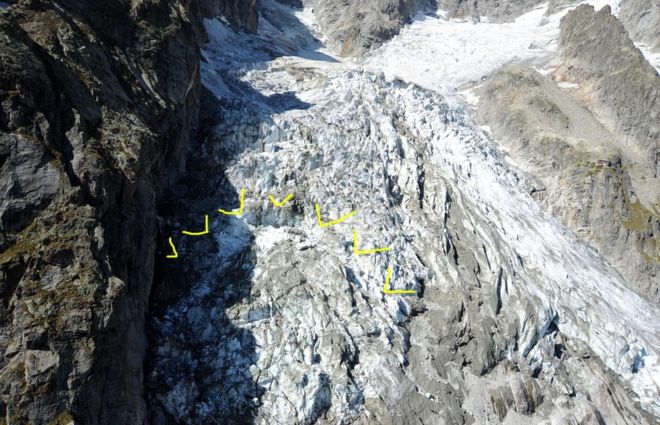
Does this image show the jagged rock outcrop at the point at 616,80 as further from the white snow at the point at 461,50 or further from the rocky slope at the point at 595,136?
the white snow at the point at 461,50

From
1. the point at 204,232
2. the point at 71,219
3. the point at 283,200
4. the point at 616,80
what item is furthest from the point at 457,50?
the point at 71,219

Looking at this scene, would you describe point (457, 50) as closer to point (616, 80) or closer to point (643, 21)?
point (616, 80)

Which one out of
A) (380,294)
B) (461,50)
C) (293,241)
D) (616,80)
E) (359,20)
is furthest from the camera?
(359,20)

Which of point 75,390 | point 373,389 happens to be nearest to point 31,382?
point 75,390

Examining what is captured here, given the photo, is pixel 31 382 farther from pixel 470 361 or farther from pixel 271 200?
pixel 470 361

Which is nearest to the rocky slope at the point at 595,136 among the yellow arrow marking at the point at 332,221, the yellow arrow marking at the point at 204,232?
the yellow arrow marking at the point at 332,221

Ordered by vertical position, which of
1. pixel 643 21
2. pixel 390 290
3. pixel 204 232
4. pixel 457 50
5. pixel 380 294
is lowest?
pixel 204 232
